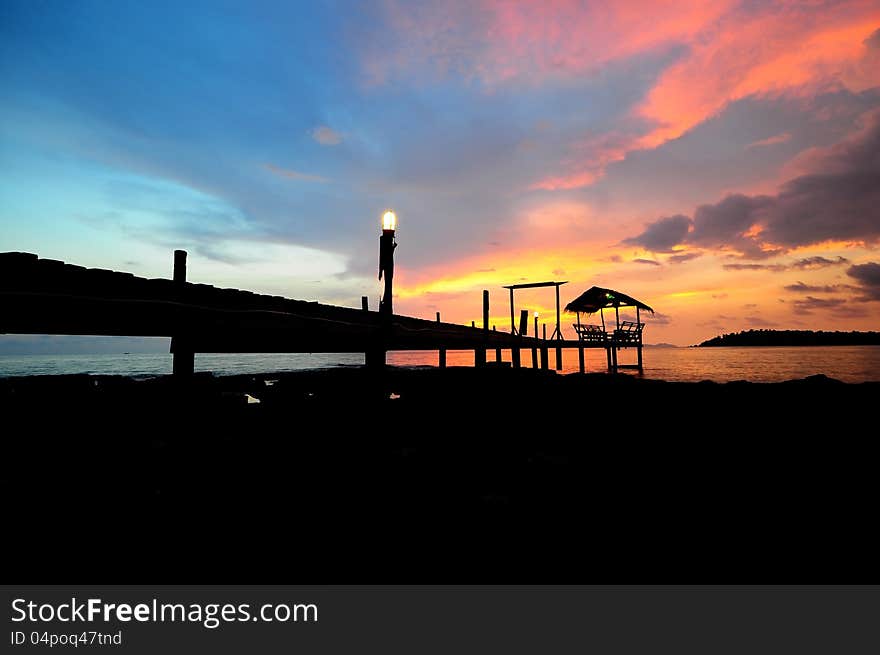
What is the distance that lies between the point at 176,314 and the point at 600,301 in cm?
2974

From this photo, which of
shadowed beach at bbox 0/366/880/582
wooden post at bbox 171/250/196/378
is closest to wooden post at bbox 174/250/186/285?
wooden post at bbox 171/250/196/378

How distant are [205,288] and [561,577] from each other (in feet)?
→ 17.5

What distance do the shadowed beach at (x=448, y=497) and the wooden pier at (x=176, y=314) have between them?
1.28 m

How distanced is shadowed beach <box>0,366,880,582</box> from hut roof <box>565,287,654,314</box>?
997 inches

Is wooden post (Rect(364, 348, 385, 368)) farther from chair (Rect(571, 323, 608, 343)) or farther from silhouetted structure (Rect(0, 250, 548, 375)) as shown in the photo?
chair (Rect(571, 323, 608, 343))

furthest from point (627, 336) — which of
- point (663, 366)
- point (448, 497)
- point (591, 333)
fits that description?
point (448, 497)

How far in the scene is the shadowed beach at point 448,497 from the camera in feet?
7.16

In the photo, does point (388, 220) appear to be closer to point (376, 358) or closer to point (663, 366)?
point (376, 358)

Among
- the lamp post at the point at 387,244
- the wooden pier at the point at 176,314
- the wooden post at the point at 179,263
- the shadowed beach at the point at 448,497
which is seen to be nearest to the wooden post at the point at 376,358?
the wooden pier at the point at 176,314

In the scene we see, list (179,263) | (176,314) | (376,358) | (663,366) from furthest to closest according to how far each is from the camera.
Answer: (663,366) < (376,358) < (179,263) < (176,314)

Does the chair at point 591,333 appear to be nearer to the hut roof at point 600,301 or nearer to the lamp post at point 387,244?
the hut roof at point 600,301

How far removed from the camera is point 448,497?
2.94 m

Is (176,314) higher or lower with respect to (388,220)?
lower
